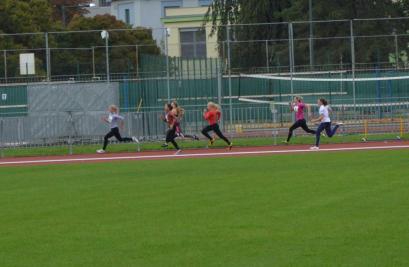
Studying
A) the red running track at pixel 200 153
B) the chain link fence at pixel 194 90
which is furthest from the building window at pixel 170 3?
the red running track at pixel 200 153

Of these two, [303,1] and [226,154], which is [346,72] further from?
[303,1]

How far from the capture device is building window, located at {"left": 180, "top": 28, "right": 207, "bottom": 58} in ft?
153

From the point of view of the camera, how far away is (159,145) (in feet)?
116

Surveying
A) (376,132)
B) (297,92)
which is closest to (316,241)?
(376,132)

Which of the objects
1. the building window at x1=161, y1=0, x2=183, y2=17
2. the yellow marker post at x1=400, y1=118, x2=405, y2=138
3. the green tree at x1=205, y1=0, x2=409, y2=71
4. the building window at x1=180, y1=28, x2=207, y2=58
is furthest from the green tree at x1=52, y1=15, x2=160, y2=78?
the building window at x1=161, y1=0, x2=183, y2=17

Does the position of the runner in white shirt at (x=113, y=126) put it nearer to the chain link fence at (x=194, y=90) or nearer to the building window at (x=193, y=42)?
the chain link fence at (x=194, y=90)

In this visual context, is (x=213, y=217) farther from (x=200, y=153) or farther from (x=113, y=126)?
(x=113, y=126)

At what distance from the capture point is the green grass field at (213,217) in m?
11.0

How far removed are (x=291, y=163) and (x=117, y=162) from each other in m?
5.96

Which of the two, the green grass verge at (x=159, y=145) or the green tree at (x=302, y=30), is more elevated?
the green tree at (x=302, y=30)

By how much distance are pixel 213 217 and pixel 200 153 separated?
57.5 feet

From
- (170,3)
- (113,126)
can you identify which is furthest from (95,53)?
(170,3)

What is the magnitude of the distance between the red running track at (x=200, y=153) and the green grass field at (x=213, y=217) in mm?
6230

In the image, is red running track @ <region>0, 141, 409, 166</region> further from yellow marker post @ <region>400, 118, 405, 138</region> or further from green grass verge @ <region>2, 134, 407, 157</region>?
yellow marker post @ <region>400, 118, 405, 138</region>
